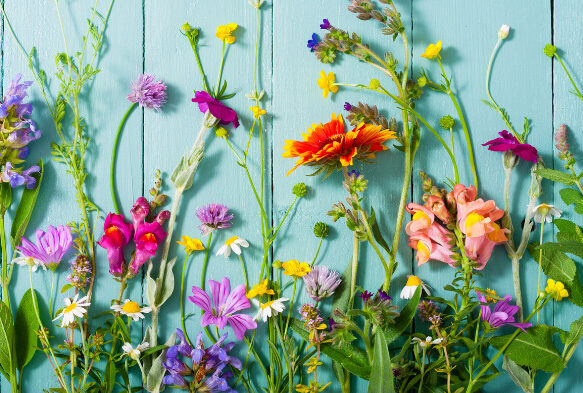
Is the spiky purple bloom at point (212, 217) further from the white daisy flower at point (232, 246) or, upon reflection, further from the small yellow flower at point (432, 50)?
the small yellow flower at point (432, 50)

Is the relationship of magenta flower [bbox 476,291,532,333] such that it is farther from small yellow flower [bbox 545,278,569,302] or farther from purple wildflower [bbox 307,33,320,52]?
purple wildflower [bbox 307,33,320,52]

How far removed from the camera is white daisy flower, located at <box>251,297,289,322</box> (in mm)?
935

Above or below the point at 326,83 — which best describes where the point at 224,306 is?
below

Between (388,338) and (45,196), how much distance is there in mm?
721

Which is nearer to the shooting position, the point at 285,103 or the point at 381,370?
the point at 381,370

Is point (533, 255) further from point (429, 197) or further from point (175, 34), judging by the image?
point (175, 34)

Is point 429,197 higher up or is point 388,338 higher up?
point 429,197

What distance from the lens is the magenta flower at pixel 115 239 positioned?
3.10ft

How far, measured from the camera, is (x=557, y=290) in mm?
938

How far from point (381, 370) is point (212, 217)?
0.41 metres

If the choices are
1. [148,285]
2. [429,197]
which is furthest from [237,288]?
[429,197]

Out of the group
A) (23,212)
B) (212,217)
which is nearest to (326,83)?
(212,217)

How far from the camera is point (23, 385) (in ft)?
3.27

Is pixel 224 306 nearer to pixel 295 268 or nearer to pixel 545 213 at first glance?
pixel 295 268
